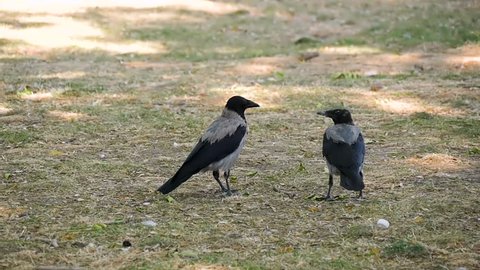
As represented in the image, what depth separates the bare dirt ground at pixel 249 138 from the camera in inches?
245

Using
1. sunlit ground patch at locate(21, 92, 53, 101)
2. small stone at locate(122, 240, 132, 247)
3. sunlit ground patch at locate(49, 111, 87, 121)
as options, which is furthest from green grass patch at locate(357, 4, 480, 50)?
small stone at locate(122, 240, 132, 247)

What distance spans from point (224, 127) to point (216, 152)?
0.39m

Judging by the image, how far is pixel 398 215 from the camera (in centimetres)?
694

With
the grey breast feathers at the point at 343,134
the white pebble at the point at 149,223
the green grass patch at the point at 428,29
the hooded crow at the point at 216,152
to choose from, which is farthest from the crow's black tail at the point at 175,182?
the green grass patch at the point at 428,29

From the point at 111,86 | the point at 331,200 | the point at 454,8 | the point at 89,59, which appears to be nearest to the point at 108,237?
the point at 331,200

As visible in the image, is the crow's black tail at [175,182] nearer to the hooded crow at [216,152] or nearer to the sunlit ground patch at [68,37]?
the hooded crow at [216,152]

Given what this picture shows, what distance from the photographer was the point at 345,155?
24.2 ft

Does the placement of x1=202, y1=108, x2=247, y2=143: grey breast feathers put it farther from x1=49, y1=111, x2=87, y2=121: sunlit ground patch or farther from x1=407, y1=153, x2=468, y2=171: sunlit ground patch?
x1=49, y1=111, x2=87, y2=121: sunlit ground patch

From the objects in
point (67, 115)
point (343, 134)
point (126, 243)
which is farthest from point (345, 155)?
point (67, 115)

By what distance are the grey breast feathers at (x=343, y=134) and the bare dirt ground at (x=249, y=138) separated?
536mm

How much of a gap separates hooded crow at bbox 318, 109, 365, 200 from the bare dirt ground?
24cm

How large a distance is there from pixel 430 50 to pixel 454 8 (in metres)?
4.07

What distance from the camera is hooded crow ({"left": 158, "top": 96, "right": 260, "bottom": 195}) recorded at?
7.47 m

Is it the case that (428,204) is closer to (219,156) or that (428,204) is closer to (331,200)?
(331,200)
